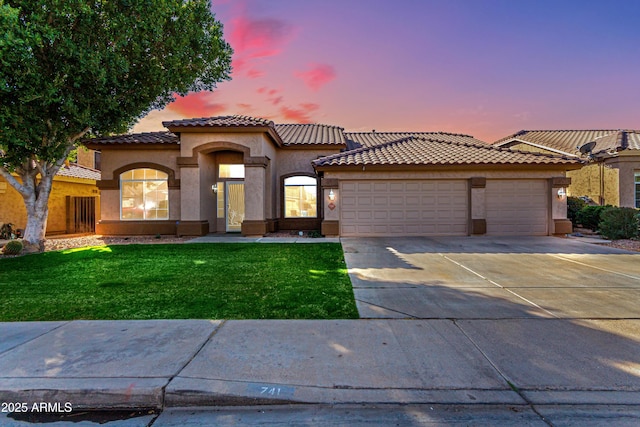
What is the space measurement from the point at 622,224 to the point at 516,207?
3570 millimetres

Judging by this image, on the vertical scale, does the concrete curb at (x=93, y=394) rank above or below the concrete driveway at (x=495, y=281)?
below

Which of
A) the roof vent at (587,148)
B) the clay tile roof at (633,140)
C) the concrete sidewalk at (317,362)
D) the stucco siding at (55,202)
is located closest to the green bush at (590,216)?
the clay tile roof at (633,140)

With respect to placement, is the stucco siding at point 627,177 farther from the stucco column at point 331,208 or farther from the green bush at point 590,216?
the stucco column at point 331,208

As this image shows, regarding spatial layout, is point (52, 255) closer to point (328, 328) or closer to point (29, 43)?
point (29, 43)

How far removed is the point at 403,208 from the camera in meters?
14.7

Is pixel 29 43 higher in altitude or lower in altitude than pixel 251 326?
higher

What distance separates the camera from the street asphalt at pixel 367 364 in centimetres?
292

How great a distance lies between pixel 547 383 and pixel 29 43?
1334 centimetres

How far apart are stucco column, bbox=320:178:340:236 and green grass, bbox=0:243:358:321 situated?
3.60m

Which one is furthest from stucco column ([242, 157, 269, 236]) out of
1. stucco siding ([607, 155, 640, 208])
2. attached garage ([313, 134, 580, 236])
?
stucco siding ([607, 155, 640, 208])

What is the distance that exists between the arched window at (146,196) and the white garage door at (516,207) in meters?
14.9

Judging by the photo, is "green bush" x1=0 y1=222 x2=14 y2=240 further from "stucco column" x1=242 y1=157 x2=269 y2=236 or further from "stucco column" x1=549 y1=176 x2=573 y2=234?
"stucco column" x1=549 y1=176 x2=573 y2=234

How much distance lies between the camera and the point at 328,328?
4.47 meters

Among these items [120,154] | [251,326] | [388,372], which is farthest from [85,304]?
[120,154]
